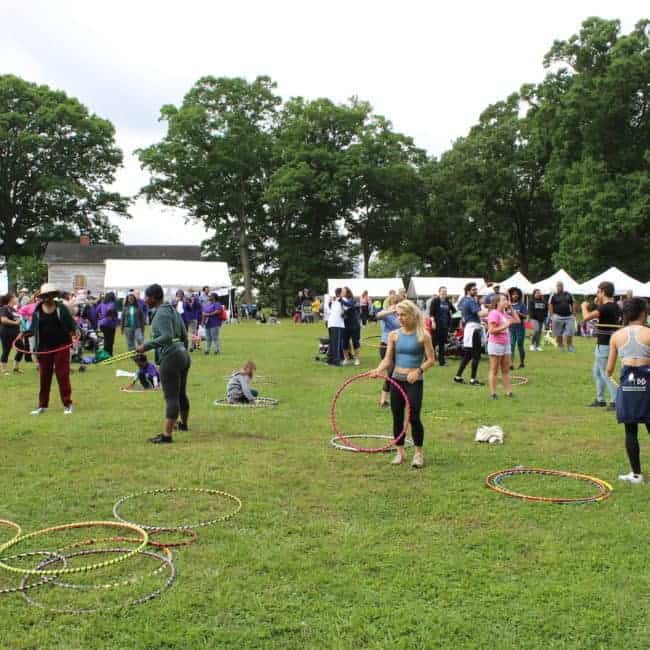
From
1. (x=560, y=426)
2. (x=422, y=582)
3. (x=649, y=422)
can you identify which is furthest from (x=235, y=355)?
(x=422, y=582)

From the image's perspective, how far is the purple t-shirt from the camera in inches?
784

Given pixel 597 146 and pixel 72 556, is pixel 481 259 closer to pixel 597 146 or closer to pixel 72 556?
pixel 597 146

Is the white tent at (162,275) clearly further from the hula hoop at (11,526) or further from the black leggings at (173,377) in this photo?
the hula hoop at (11,526)

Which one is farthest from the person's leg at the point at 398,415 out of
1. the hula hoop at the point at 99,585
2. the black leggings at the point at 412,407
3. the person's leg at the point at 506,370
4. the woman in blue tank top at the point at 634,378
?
the person's leg at the point at 506,370

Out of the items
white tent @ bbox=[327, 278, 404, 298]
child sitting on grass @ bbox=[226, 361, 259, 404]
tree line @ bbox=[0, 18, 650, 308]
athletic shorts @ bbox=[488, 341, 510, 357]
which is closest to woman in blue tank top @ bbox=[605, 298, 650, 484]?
athletic shorts @ bbox=[488, 341, 510, 357]

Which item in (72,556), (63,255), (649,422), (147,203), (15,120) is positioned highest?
(15,120)

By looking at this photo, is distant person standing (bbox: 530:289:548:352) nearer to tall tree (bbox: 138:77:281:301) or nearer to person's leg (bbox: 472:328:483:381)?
person's leg (bbox: 472:328:483:381)

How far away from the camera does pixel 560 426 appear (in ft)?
32.3

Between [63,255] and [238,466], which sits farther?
[63,255]

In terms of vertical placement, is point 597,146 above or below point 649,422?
above

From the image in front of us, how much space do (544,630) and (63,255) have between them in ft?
194

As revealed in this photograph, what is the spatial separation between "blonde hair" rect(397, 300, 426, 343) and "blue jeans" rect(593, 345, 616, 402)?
14.6 feet

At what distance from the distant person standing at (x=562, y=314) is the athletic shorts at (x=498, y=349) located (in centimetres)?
886

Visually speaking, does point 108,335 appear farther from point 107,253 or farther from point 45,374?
point 107,253
